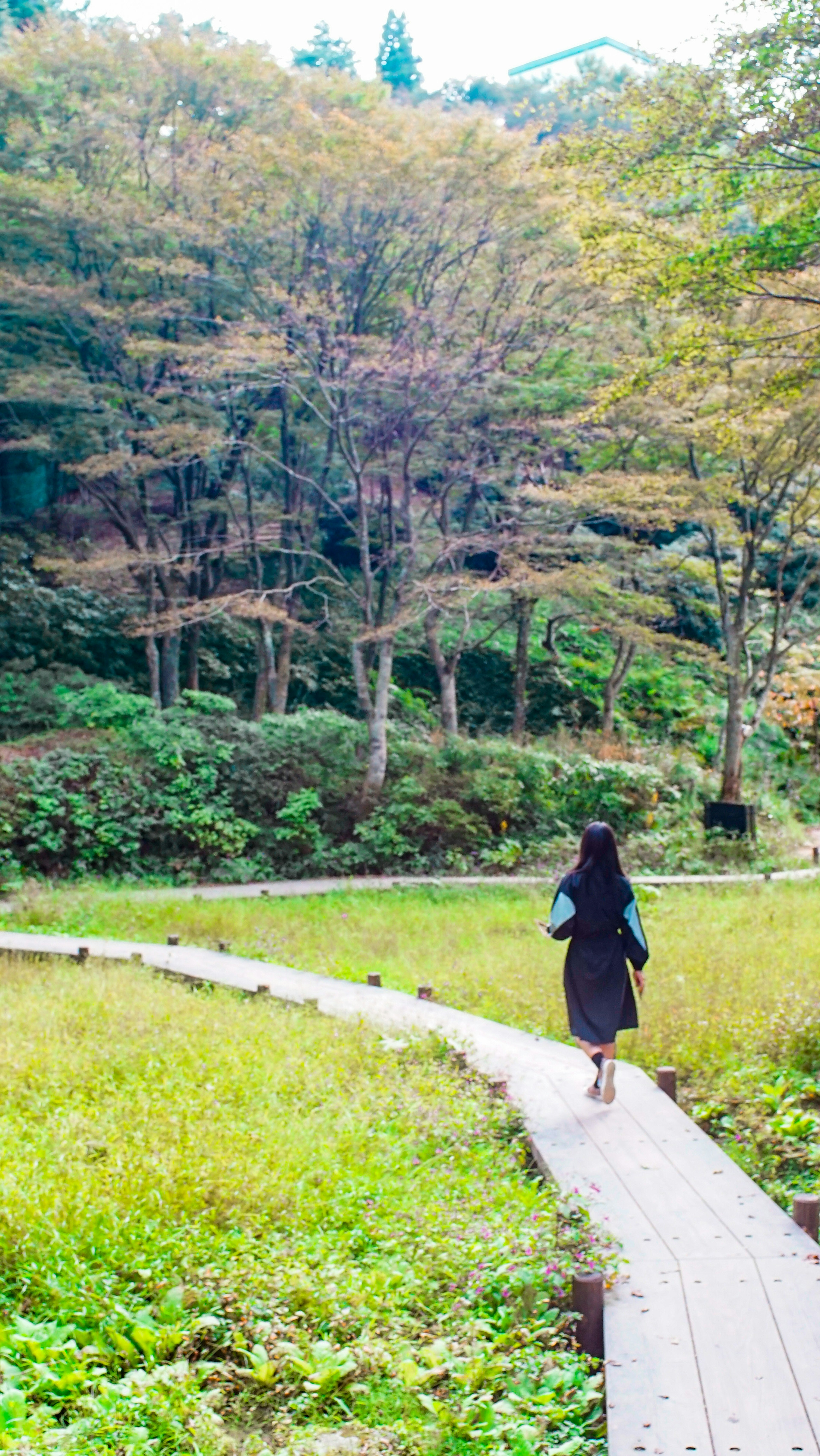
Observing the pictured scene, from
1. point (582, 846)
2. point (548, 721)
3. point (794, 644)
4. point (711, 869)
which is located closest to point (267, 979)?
point (582, 846)

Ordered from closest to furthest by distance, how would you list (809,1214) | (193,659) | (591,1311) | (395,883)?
(591,1311) → (809,1214) → (395,883) → (193,659)

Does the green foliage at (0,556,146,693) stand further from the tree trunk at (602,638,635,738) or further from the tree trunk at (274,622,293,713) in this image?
the tree trunk at (602,638,635,738)

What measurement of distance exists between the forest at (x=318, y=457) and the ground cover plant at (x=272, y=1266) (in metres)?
10.0

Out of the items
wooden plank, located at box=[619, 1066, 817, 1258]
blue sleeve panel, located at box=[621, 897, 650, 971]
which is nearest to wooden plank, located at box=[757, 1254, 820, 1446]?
wooden plank, located at box=[619, 1066, 817, 1258]

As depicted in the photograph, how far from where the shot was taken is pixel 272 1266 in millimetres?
4320

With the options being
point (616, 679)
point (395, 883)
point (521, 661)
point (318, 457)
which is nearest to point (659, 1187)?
point (395, 883)

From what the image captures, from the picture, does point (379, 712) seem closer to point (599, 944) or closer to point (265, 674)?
point (265, 674)

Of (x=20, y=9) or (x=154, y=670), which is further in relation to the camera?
(x=20, y=9)

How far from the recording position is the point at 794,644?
19.1 meters

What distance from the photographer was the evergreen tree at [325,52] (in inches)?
1449

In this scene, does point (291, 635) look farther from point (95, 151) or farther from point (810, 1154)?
point (810, 1154)

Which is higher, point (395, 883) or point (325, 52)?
point (325, 52)

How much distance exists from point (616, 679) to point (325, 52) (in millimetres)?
26291

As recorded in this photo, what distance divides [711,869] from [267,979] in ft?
31.6
